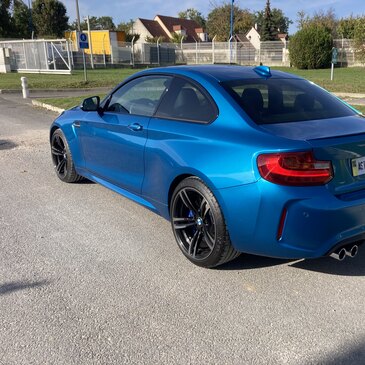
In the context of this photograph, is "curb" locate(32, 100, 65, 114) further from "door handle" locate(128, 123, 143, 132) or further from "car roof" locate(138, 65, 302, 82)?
"car roof" locate(138, 65, 302, 82)

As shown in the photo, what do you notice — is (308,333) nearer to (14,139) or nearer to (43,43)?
(14,139)

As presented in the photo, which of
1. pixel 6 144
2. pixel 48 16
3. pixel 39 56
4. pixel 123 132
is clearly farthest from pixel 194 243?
pixel 48 16

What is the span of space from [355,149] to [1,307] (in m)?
2.62

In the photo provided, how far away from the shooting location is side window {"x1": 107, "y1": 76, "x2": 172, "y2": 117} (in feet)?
12.9

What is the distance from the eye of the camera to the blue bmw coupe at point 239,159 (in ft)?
8.92

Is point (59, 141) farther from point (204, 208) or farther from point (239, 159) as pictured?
point (239, 159)

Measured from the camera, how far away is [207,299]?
2.95 metres

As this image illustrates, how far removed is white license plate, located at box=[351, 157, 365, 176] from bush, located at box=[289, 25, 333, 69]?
3225 centimetres

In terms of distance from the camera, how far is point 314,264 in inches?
134

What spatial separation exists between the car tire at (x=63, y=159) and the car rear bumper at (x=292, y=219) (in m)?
2.91

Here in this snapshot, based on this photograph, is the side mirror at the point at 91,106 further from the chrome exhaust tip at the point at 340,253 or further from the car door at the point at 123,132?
the chrome exhaust tip at the point at 340,253

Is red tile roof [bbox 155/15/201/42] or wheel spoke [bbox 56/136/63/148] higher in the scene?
red tile roof [bbox 155/15/201/42]

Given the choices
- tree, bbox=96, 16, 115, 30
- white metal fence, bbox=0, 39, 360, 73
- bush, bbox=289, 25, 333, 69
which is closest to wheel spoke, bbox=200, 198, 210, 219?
white metal fence, bbox=0, 39, 360, 73

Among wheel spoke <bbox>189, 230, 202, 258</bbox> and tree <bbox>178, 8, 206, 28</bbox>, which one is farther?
tree <bbox>178, 8, 206, 28</bbox>
